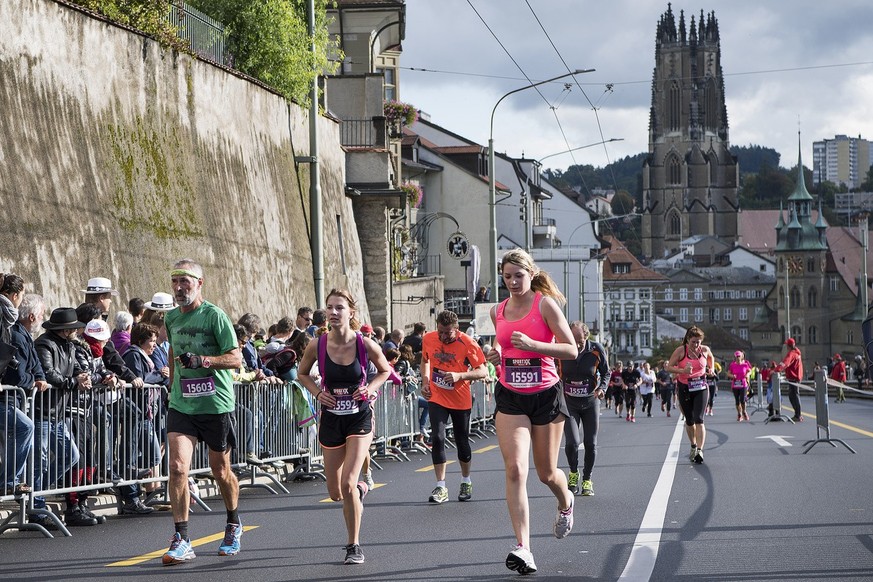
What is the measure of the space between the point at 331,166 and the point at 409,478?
803 inches

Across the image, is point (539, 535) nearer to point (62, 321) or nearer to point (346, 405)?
point (346, 405)

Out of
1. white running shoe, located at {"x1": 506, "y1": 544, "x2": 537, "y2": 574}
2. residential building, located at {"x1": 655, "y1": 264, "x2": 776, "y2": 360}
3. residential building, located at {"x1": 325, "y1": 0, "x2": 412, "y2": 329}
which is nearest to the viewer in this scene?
white running shoe, located at {"x1": 506, "y1": 544, "x2": 537, "y2": 574}

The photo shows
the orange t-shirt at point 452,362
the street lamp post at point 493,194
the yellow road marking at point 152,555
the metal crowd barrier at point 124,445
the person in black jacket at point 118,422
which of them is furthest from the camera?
the street lamp post at point 493,194

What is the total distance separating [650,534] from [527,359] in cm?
223

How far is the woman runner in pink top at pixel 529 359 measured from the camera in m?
8.62

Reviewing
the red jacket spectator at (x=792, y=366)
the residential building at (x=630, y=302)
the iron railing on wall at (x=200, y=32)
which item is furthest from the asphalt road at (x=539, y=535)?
the residential building at (x=630, y=302)

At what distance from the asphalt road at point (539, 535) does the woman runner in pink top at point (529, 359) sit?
0.78 meters

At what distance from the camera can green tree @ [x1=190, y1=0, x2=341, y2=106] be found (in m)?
29.9

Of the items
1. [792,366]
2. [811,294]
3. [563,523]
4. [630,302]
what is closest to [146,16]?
[792,366]

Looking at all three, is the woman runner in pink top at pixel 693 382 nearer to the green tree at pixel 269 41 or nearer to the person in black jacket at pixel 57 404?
the person in black jacket at pixel 57 404

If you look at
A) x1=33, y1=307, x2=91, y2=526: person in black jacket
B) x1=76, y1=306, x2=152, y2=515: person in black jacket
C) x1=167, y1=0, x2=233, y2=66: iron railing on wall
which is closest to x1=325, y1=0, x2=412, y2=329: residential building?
x1=167, y1=0, x2=233, y2=66: iron railing on wall

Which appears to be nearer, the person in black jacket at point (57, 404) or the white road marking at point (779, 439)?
the person in black jacket at point (57, 404)

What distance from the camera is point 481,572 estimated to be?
848cm

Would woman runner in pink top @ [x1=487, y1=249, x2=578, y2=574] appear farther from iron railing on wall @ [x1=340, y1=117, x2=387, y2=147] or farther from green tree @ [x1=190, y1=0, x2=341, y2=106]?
iron railing on wall @ [x1=340, y1=117, x2=387, y2=147]
